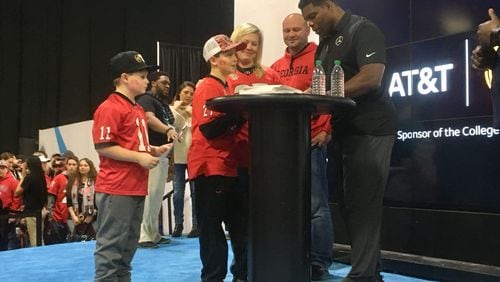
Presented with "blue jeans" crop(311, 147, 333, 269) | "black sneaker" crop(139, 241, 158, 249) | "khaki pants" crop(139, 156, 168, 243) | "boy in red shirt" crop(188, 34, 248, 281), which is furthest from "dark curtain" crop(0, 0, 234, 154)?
"boy in red shirt" crop(188, 34, 248, 281)

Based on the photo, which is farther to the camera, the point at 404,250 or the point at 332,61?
the point at 404,250

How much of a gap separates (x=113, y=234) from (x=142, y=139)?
16.6 inches

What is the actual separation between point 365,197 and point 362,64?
19.8 inches

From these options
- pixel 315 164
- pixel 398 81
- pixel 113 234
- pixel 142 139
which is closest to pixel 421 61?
pixel 398 81

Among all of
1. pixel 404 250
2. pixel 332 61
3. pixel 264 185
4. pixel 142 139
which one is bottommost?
pixel 404 250

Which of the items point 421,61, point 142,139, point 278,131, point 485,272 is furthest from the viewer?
point 421,61

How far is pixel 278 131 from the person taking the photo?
166cm

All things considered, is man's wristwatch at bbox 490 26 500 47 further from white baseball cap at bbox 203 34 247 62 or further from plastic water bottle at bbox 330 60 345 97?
white baseball cap at bbox 203 34 247 62

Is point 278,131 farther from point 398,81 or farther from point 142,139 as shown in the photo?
point 398,81

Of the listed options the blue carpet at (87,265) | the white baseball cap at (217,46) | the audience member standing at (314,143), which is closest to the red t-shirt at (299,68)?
the audience member standing at (314,143)

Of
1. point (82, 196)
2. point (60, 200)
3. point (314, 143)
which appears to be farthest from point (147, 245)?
point (60, 200)

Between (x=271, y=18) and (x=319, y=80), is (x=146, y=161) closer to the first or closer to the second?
(x=319, y=80)

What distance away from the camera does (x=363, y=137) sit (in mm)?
2076

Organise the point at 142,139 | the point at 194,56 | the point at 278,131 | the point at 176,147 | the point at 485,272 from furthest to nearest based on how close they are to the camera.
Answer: the point at 194,56, the point at 176,147, the point at 485,272, the point at 142,139, the point at 278,131
